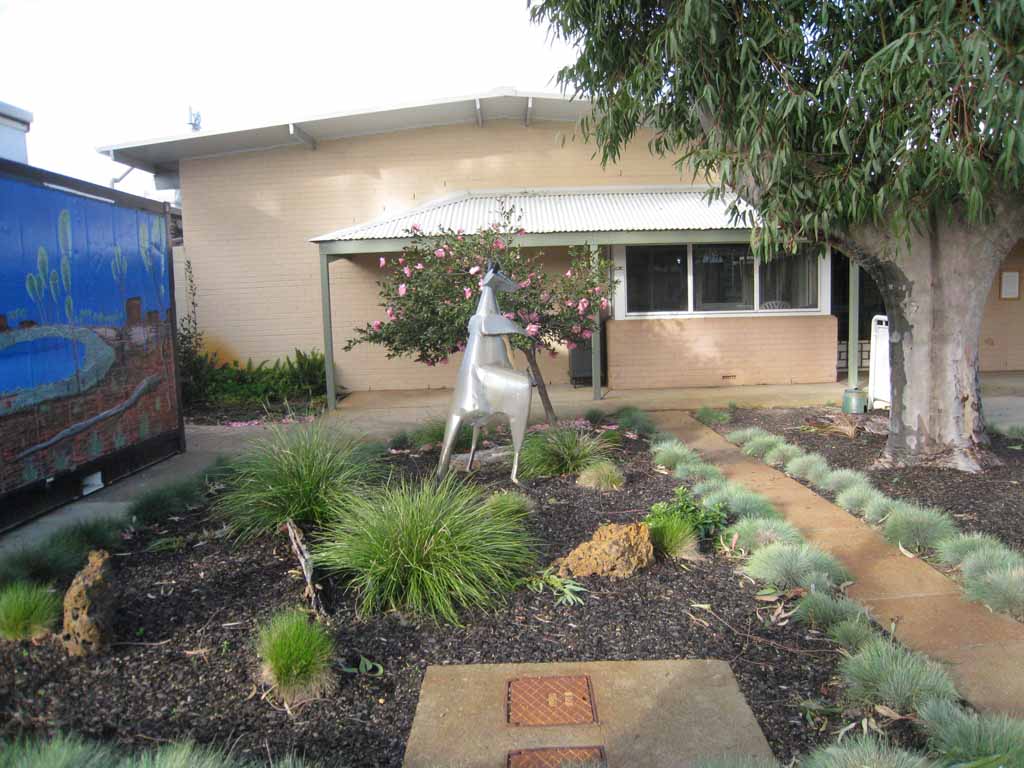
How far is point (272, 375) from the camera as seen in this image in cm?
1319

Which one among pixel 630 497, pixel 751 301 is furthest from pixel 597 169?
pixel 630 497

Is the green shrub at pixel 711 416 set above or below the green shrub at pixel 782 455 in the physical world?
above

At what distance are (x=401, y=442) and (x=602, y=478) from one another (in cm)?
276

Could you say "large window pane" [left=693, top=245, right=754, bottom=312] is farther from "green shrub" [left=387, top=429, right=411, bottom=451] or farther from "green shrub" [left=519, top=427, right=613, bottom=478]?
"green shrub" [left=519, top=427, right=613, bottom=478]

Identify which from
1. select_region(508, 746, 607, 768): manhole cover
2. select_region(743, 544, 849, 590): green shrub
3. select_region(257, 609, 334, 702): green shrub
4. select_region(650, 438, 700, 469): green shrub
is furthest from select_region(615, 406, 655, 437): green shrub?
select_region(508, 746, 607, 768): manhole cover

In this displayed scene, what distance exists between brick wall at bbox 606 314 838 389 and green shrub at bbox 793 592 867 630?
919cm

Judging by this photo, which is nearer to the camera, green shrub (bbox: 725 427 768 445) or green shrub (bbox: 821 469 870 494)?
green shrub (bbox: 821 469 870 494)

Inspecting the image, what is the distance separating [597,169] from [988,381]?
7306mm

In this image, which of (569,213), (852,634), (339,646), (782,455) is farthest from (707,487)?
(569,213)

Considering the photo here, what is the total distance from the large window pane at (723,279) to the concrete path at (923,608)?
284 inches

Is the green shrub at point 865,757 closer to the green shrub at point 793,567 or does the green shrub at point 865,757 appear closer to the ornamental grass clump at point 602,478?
the green shrub at point 793,567

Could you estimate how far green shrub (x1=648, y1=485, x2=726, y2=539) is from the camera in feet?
16.2

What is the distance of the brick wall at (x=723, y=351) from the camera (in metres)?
13.0

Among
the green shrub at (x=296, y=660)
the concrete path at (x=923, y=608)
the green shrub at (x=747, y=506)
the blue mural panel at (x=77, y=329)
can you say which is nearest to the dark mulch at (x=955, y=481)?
the concrete path at (x=923, y=608)
